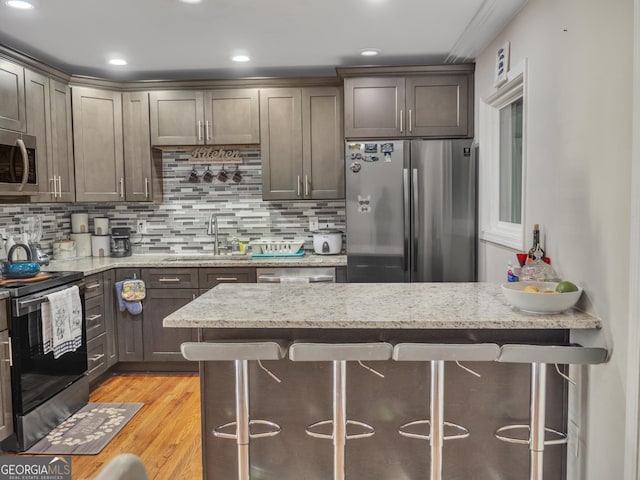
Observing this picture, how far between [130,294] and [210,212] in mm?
1101

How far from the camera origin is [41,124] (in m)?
3.94

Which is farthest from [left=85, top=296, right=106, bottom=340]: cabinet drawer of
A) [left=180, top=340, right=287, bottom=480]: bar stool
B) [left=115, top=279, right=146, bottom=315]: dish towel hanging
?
[left=180, top=340, right=287, bottom=480]: bar stool

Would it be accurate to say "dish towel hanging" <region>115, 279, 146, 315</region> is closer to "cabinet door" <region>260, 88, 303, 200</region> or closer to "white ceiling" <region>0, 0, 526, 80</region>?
"cabinet door" <region>260, 88, 303, 200</region>

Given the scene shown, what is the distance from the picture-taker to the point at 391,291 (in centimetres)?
267

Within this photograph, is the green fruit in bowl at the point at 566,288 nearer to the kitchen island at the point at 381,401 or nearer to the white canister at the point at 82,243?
the kitchen island at the point at 381,401

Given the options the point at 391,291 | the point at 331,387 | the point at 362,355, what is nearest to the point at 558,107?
the point at 391,291


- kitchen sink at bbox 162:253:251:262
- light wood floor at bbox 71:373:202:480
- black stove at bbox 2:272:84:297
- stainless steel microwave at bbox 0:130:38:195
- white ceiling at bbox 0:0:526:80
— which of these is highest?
white ceiling at bbox 0:0:526:80

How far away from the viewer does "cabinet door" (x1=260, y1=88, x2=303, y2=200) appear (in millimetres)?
4535

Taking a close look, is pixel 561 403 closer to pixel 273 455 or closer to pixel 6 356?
pixel 273 455

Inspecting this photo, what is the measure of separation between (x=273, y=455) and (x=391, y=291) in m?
0.94

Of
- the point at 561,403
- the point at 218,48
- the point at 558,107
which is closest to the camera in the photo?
the point at 561,403

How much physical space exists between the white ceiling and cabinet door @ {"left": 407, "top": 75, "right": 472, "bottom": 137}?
184 mm

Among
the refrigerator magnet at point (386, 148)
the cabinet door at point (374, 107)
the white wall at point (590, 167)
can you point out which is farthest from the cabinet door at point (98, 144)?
the white wall at point (590, 167)

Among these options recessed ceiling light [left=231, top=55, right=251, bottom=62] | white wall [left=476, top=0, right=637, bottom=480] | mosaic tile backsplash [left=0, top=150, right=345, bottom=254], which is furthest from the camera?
mosaic tile backsplash [left=0, top=150, right=345, bottom=254]
